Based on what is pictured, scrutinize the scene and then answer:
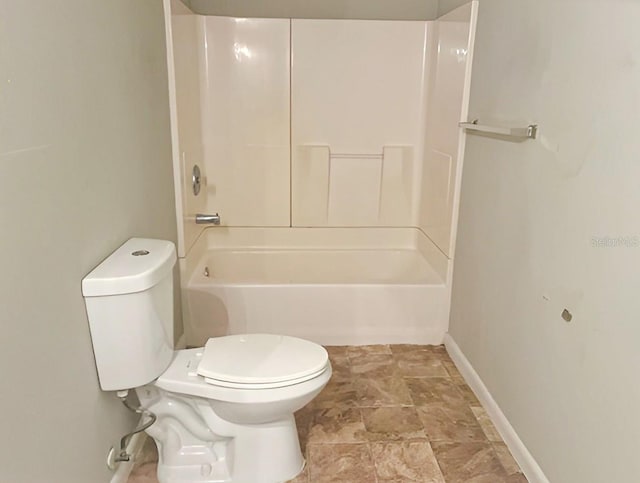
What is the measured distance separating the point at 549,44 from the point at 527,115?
0.77 ft

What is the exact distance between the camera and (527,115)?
1.74 metres

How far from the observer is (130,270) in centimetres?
143

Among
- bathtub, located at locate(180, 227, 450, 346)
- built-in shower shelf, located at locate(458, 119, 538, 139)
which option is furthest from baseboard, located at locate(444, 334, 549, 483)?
built-in shower shelf, located at locate(458, 119, 538, 139)

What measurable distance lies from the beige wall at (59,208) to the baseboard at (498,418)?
137cm

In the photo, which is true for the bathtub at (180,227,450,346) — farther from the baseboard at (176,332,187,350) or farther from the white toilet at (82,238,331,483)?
the white toilet at (82,238,331,483)

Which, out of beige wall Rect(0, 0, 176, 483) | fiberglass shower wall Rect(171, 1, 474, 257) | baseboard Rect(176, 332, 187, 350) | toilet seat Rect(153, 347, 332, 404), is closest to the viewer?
beige wall Rect(0, 0, 176, 483)

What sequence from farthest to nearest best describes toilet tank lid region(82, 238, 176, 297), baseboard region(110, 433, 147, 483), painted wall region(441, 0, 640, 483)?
baseboard region(110, 433, 147, 483) → toilet tank lid region(82, 238, 176, 297) → painted wall region(441, 0, 640, 483)

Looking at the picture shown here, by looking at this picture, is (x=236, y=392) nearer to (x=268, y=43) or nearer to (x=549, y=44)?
(x=549, y=44)

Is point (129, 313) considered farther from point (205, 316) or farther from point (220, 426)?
point (205, 316)

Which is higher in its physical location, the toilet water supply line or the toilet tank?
the toilet tank

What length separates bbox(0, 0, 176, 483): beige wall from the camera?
1043 millimetres

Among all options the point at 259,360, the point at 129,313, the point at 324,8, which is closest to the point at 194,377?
the point at 259,360

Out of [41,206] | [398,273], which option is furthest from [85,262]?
[398,273]

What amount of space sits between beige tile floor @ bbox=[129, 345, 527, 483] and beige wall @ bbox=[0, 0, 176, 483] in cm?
57
